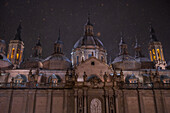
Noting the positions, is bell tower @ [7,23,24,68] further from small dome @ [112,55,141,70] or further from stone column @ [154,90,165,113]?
stone column @ [154,90,165,113]

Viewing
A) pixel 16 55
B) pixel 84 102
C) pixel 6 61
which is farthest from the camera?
pixel 16 55

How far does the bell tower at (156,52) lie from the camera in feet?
204

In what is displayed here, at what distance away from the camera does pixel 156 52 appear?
6394cm

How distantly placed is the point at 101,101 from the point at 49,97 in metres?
10.1

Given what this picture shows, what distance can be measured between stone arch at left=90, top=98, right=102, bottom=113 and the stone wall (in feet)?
1.28

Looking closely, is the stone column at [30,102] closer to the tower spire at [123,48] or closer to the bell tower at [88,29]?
the bell tower at [88,29]

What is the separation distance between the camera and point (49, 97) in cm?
3556

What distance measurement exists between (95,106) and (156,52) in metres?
39.2

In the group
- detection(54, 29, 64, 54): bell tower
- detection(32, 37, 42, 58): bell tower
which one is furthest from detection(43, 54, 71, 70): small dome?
detection(32, 37, 42, 58): bell tower

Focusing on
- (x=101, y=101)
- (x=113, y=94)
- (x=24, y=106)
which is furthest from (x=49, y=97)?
(x=113, y=94)

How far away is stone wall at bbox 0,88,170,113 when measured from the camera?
34000 mm

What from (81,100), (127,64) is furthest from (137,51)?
(81,100)

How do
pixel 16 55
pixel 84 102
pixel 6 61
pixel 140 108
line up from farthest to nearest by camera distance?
pixel 16 55 < pixel 6 61 < pixel 140 108 < pixel 84 102

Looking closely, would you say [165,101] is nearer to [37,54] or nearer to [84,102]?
[84,102]
